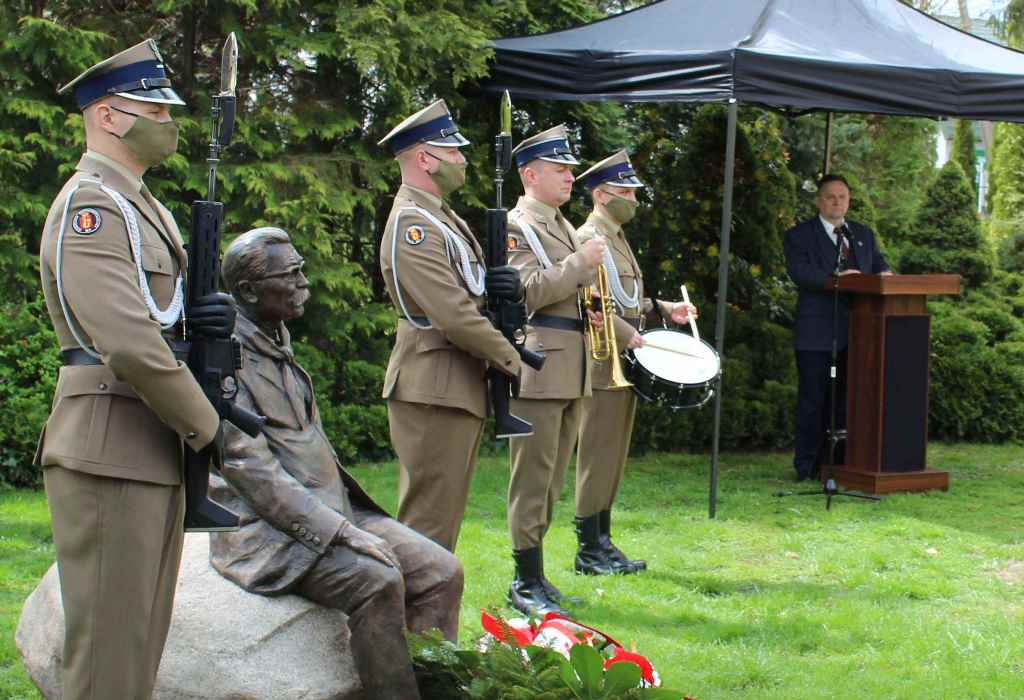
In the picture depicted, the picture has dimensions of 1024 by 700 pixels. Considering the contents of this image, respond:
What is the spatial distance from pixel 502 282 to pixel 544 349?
984mm

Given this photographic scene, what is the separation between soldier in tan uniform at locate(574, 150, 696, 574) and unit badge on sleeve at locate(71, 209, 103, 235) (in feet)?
12.7

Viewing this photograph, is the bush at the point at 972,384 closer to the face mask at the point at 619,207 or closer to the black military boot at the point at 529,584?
the face mask at the point at 619,207

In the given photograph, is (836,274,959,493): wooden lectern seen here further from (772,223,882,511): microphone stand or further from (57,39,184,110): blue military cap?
(57,39,184,110): blue military cap

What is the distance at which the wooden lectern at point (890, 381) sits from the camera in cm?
935

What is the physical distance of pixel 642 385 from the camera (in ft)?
23.1

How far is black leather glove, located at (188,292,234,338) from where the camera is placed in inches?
137

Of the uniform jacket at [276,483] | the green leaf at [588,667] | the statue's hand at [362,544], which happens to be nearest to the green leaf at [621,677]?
the green leaf at [588,667]

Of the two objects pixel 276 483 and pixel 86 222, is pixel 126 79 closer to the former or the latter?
pixel 86 222

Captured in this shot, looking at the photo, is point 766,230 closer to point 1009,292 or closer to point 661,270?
point 661,270

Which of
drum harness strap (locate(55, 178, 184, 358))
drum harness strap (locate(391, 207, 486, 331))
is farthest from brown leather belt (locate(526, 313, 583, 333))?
drum harness strap (locate(55, 178, 184, 358))

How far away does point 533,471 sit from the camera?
6141mm

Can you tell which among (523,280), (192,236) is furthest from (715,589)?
(192,236)

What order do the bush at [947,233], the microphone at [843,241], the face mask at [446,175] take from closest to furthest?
the face mask at [446,175] < the microphone at [843,241] < the bush at [947,233]

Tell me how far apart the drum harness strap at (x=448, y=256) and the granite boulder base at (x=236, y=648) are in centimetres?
153
